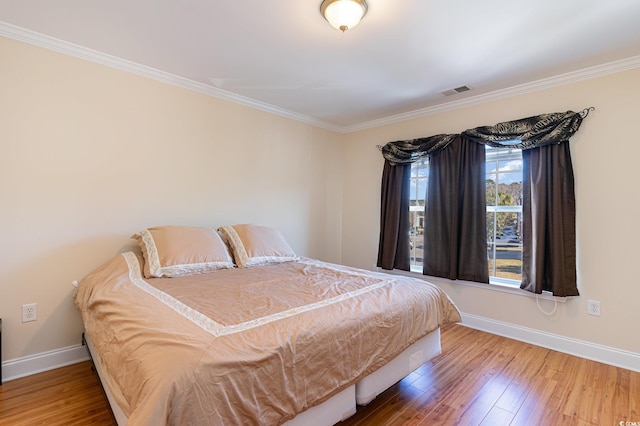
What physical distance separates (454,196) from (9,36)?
12.9 ft

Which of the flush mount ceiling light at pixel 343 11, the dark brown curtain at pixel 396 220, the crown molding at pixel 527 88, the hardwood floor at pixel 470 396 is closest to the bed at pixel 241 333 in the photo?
the hardwood floor at pixel 470 396

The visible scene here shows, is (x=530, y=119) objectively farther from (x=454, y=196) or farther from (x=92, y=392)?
(x=92, y=392)

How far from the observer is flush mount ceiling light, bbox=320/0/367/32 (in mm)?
1723

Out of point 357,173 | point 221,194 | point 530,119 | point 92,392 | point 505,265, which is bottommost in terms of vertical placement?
point 92,392

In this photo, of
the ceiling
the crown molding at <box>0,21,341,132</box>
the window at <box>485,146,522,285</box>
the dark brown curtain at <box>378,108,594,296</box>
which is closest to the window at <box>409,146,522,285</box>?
the window at <box>485,146,522,285</box>

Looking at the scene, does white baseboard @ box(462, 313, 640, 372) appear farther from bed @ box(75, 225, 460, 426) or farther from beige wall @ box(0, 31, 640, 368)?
bed @ box(75, 225, 460, 426)

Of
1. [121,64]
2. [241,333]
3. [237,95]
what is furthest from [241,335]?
[237,95]

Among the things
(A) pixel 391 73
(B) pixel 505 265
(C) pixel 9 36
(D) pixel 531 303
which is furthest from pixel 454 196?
(C) pixel 9 36

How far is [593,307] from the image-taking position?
2549 mm

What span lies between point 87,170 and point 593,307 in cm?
430

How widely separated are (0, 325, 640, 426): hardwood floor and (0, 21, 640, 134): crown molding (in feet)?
7.84

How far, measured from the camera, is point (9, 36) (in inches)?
81.9

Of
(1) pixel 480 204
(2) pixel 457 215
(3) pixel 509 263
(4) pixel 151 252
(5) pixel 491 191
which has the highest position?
(5) pixel 491 191

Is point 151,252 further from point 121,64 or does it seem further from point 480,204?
point 480,204
